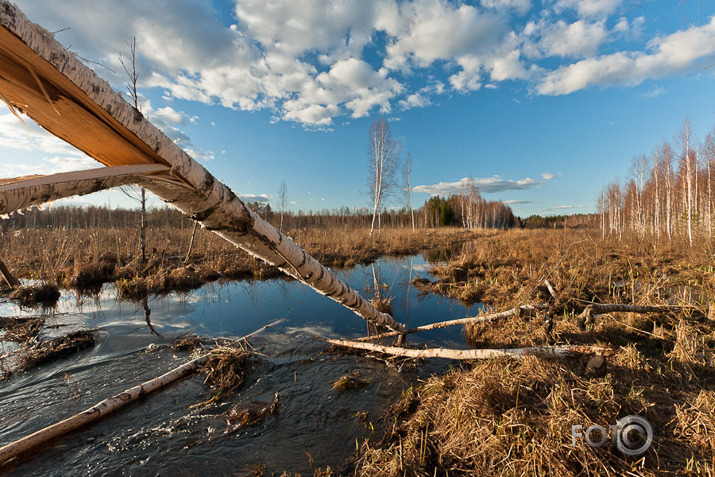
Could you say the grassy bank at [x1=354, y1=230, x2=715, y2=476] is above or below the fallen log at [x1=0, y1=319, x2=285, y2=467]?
above

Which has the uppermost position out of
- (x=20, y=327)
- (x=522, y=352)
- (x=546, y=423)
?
(x=522, y=352)

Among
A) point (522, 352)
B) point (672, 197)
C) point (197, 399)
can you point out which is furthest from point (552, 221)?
point (197, 399)

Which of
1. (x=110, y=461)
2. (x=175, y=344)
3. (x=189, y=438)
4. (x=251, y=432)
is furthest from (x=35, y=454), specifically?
(x=175, y=344)

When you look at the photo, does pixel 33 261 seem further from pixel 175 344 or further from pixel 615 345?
pixel 615 345

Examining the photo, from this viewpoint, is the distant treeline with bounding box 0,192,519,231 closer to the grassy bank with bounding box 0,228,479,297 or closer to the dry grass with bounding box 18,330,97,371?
the grassy bank with bounding box 0,228,479,297

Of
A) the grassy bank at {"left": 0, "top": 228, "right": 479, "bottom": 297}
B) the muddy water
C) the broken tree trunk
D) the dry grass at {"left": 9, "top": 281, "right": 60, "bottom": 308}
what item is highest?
the broken tree trunk

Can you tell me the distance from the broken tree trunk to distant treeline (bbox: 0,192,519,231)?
17382mm

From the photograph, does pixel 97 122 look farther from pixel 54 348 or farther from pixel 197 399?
pixel 54 348

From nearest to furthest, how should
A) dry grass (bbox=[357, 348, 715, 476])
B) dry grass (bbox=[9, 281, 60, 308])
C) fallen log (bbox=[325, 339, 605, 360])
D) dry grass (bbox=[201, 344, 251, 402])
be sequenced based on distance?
dry grass (bbox=[357, 348, 715, 476]) < fallen log (bbox=[325, 339, 605, 360]) < dry grass (bbox=[201, 344, 251, 402]) < dry grass (bbox=[9, 281, 60, 308])

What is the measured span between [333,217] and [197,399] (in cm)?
3306

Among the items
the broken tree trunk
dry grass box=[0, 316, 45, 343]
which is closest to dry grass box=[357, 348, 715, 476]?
the broken tree trunk

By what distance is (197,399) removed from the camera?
9.91 ft

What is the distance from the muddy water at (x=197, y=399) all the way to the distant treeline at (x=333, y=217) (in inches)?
549

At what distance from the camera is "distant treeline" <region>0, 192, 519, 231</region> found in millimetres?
19562
